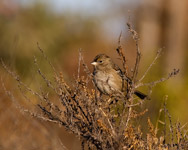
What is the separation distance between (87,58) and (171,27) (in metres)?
9.07

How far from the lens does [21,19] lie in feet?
50.4

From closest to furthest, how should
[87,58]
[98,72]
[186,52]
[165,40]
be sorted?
[98,72], [186,52], [165,40], [87,58]

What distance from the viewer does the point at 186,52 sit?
15.0 meters

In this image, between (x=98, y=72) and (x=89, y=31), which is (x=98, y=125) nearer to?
(x=98, y=72)

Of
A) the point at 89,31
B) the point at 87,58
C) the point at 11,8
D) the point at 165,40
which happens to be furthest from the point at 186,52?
the point at 87,58

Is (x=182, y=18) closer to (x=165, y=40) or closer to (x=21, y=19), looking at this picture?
(x=165, y=40)

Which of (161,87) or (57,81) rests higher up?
(57,81)

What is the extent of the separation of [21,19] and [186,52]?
513 cm

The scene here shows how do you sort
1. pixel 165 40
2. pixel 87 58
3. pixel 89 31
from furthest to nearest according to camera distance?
pixel 87 58
pixel 89 31
pixel 165 40

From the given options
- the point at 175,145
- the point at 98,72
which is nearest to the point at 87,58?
the point at 98,72

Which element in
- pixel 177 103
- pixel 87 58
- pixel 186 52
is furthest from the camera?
pixel 87 58

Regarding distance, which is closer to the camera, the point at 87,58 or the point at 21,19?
the point at 21,19

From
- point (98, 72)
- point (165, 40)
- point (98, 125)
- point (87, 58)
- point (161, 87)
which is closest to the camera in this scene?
point (98, 125)

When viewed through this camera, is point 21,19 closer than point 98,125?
No
